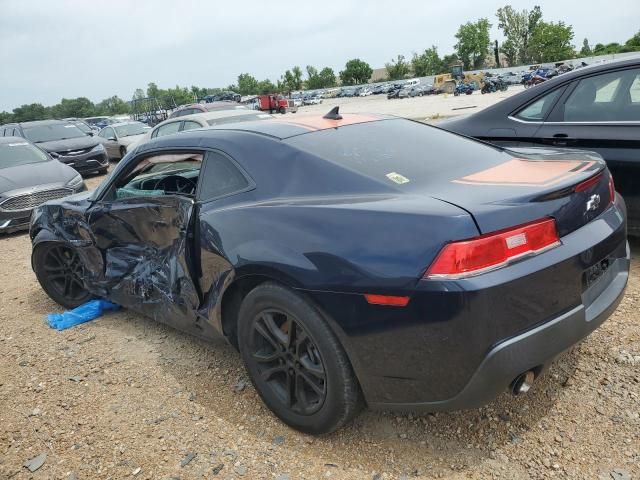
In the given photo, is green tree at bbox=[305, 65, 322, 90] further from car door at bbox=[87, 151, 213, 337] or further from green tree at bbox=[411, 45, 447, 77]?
car door at bbox=[87, 151, 213, 337]

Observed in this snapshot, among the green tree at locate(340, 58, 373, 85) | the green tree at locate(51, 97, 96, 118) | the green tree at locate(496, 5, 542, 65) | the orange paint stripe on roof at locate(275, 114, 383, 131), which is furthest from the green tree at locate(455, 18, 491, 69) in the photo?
the orange paint stripe on roof at locate(275, 114, 383, 131)

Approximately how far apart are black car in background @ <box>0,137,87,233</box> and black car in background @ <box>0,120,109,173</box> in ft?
8.53

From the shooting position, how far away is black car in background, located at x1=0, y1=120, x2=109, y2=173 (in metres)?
12.2

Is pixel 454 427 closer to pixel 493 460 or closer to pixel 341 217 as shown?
pixel 493 460

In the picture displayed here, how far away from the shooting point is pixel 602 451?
220 centimetres

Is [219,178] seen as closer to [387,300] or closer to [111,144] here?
[387,300]

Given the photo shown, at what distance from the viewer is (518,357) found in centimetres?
194

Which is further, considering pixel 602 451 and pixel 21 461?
pixel 21 461

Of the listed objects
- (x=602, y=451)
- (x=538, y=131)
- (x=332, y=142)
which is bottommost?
(x=602, y=451)

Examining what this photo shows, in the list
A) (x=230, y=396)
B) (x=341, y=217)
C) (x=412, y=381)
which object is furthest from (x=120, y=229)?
(x=412, y=381)

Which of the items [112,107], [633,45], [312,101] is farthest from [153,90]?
[633,45]

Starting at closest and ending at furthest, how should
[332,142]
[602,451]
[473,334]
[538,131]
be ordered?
[473,334] → [602,451] → [332,142] → [538,131]

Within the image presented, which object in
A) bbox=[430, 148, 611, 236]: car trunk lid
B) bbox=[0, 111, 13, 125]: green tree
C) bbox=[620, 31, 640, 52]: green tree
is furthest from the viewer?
bbox=[0, 111, 13, 125]: green tree

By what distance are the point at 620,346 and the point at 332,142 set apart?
1.99 metres
